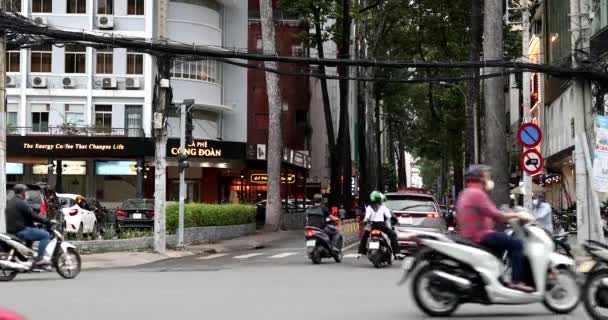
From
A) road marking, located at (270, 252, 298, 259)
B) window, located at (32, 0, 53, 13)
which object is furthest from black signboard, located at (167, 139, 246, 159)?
road marking, located at (270, 252, 298, 259)

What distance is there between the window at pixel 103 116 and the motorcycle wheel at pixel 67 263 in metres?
27.1

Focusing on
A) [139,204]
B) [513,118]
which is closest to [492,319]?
[139,204]

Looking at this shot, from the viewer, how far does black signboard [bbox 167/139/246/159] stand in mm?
41750

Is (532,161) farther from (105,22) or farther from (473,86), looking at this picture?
(105,22)

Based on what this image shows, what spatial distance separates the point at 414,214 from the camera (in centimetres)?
2002

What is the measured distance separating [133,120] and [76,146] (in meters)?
3.21

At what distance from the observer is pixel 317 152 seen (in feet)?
209

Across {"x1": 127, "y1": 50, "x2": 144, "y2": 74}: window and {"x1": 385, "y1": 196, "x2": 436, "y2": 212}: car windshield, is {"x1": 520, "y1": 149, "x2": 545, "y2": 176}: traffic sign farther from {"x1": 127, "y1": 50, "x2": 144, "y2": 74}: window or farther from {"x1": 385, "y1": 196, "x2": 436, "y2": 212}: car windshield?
{"x1": 127, "y1": 50, "x2": 144, "y2": 74}: window

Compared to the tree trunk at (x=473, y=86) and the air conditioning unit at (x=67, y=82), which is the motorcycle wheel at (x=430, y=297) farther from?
the air conditioning unit at (x=67, y=82)

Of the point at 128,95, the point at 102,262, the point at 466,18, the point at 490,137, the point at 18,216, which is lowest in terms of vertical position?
the point at 102,262

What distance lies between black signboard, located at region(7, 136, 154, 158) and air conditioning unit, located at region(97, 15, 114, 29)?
5.81 m

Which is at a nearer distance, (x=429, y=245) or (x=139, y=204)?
(x=429, y=245)

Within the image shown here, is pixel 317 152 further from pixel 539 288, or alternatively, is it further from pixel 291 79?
pixel 539 288

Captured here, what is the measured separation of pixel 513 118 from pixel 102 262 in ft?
184
